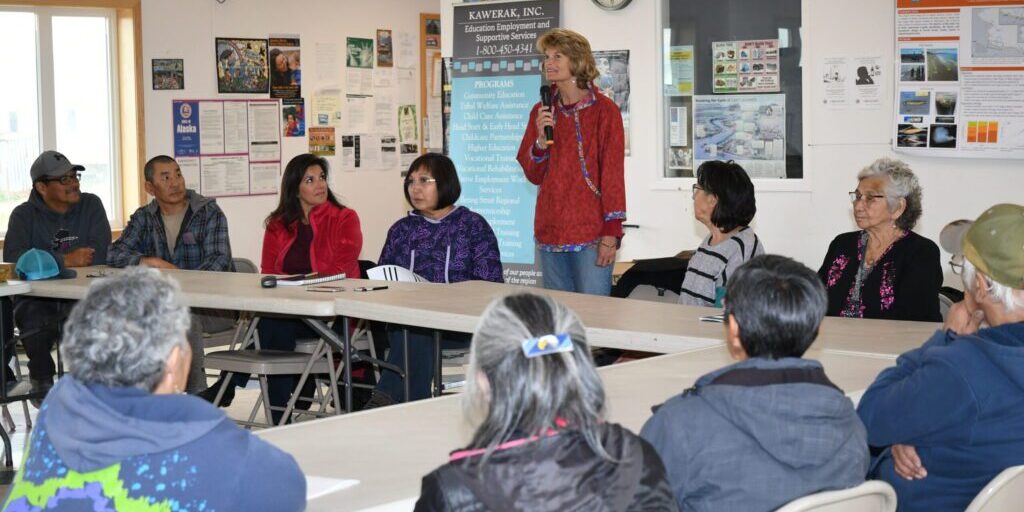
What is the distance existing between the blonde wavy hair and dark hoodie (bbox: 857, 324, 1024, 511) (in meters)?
2.96

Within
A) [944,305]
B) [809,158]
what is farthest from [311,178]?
[944,305]

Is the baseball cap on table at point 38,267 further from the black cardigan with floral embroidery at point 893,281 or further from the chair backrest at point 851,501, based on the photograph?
the chair backrest at point 851,501

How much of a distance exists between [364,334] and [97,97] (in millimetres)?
4153

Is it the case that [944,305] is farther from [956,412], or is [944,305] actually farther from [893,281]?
[956,412]

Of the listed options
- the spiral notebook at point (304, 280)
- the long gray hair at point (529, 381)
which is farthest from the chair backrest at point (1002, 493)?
the spiral notebook at point (304, 280)

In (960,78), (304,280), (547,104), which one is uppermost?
(960,78)

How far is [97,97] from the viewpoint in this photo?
8.44m

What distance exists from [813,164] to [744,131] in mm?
416

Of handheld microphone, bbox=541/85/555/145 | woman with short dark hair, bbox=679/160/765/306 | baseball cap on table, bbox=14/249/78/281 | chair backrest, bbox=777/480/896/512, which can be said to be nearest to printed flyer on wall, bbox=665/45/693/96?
handheld microphone, bbox=541/85/555/145

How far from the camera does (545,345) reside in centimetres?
168

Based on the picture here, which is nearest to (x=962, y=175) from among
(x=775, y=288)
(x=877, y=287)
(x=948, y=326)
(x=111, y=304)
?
(x=877, y=287)

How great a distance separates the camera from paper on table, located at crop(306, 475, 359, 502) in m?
2.10

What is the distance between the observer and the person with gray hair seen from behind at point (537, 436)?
166 centimetres

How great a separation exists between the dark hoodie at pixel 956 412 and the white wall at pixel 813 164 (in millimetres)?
3351
